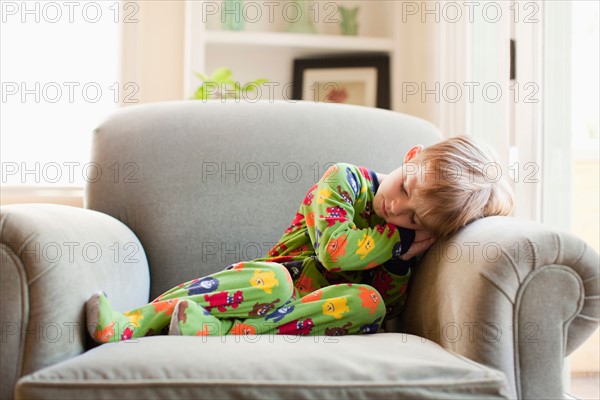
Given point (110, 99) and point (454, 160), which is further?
point (110, 99)

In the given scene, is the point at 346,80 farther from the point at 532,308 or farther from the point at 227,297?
the point at 532,308

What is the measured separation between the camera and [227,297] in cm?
129

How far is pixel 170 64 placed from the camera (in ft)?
9.27

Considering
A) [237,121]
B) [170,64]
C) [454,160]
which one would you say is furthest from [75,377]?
[170,64]

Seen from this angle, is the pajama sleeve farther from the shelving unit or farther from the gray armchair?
the shelving unit

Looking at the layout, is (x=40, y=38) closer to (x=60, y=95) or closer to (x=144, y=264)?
(x=60, y=95)

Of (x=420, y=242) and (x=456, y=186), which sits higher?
(x=456, y=186)

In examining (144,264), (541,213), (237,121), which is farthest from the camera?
(541,213)

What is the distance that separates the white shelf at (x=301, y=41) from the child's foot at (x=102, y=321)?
182 centimetres

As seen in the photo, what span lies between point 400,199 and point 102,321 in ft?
2.06

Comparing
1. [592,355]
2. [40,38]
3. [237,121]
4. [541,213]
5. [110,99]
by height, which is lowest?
[592,355]

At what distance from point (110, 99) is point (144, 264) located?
59.2 inches

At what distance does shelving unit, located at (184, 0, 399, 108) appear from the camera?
2793 millimetres
